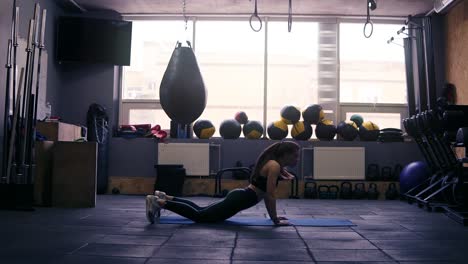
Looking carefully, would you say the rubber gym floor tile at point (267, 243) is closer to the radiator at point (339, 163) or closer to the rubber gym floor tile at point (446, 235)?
the rubber gym floor tile at point (446, 235)

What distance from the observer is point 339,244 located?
314 centimetres

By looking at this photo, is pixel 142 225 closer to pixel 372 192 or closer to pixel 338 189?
pixel 338 189

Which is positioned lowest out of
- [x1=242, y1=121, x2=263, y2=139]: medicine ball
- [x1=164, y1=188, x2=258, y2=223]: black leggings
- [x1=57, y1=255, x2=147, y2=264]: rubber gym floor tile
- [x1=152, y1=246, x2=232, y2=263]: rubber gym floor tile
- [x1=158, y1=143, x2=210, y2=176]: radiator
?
[x1=152, y1=246, x2=232, y2=263]: rubber gym floor tile

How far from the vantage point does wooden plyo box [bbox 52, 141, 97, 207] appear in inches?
204

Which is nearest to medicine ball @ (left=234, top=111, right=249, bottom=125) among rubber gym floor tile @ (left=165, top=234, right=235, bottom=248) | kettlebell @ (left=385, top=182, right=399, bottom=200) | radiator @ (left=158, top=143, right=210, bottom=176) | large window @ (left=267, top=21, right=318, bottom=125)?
large window @ (left=267, top=21, right=318, bottom=125)

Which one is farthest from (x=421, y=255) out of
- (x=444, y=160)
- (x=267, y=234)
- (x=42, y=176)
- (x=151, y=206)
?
(x=42, y=176)

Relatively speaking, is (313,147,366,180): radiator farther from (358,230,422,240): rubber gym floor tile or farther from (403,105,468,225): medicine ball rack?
(358,230,422,240): rubber gym floor tile

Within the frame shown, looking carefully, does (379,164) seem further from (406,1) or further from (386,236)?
(386,236)

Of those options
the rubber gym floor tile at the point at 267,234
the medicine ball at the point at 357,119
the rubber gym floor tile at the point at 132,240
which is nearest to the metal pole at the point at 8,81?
the rubber gym floor tile at the point at 132,240

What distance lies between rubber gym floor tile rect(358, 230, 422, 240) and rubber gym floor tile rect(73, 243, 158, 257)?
5.19ft

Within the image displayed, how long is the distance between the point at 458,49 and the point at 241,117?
336 centimetres

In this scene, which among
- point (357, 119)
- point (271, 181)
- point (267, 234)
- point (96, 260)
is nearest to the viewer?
point (96, 260)

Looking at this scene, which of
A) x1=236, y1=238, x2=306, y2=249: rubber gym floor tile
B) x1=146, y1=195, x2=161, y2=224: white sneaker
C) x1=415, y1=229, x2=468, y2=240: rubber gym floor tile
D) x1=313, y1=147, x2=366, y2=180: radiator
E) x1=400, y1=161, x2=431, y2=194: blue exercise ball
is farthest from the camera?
x1=313, y1=147, x2=366, y2=180: radiator

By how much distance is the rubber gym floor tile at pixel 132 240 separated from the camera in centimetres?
304
